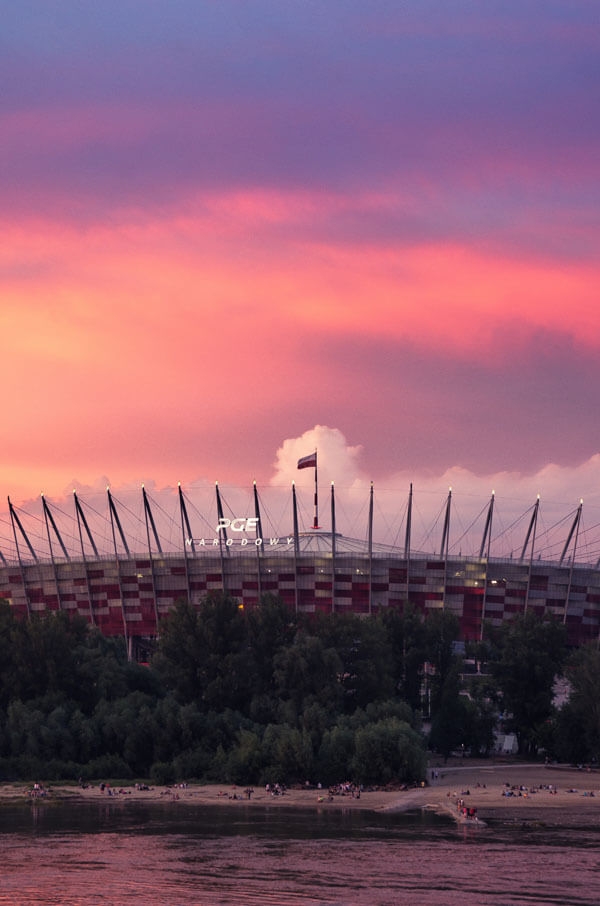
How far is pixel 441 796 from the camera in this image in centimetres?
9162

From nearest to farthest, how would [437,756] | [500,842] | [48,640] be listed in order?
1. [500,842]
2. [48,640]
3. [437,756]

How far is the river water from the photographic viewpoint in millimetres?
56125

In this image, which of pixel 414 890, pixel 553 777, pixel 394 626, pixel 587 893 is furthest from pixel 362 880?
pixel 394 626

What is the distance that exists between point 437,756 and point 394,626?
13.5 m

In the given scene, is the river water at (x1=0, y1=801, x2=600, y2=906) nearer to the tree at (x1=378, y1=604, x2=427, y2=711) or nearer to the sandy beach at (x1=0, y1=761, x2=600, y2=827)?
the sandy beach at (x1=0, y1=761, x2=600, y2=827)

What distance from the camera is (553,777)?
345ft

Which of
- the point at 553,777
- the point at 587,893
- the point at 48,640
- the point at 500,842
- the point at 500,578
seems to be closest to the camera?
the point at 587,893

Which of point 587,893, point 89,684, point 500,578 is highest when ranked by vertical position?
point 500,578

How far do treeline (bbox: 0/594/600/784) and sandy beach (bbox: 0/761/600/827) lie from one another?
3.25 meters

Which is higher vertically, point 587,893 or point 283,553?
point 283,553

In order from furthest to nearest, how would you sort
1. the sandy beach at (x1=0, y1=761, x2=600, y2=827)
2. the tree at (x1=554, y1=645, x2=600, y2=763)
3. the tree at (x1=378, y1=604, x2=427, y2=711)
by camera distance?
the tree at (x1=378, y1=604, x2=427, y2=711) < the tree at (x1=554, y1=645, x2=600, y2=763) < the sandy beach at (x1=0, y1=761, x2=600, y2=827)

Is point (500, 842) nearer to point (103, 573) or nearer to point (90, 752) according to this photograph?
point (90, 752)

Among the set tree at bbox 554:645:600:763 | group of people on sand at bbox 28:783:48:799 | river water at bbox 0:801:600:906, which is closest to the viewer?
river water at bbox 0:801:600:906

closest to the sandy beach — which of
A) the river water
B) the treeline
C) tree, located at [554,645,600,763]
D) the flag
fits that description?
the treeline
